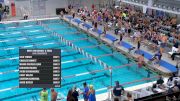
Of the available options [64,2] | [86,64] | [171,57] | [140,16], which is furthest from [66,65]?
[64,2]

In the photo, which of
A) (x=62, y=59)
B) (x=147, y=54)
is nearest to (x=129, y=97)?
(x=147, y=54)

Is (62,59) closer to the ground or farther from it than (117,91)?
closer to the ground

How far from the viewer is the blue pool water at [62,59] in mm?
13316

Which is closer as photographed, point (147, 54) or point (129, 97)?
point (129, 97)

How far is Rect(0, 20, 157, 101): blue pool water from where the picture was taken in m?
13.3

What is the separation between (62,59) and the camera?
16781 millimetres

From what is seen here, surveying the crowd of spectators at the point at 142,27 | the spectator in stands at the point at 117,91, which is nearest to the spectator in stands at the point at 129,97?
the spectator in stands at the point at 117,91
